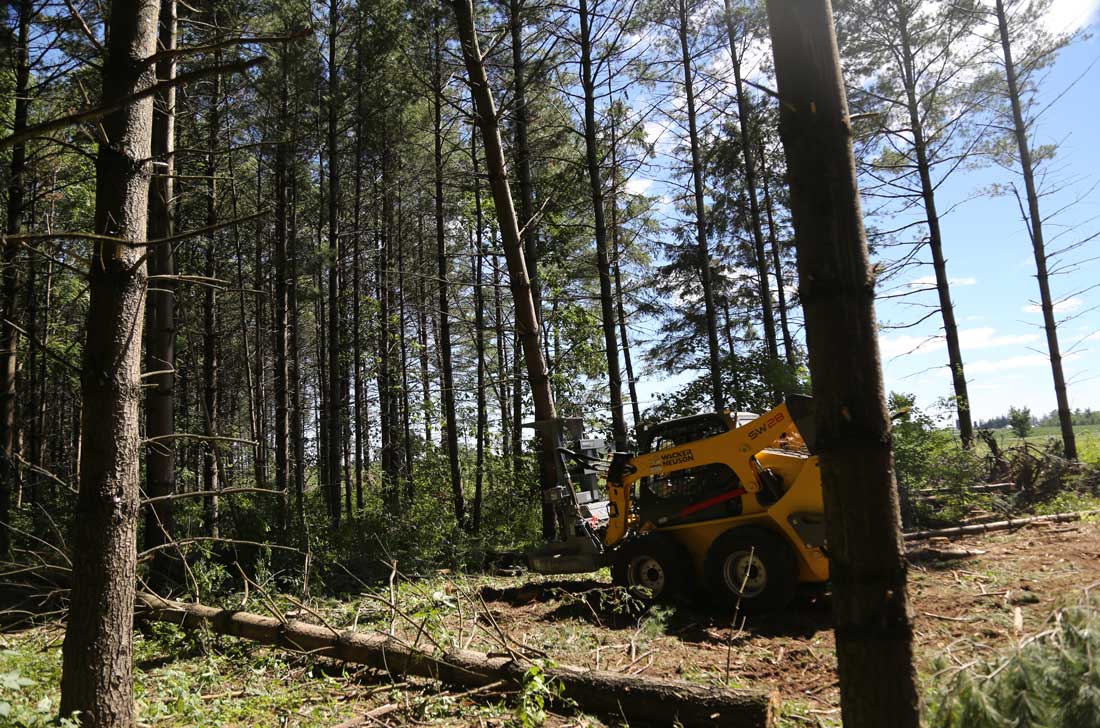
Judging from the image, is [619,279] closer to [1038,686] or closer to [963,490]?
[963,490]

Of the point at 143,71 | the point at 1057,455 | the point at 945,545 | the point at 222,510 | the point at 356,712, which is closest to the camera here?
the point at 143,71

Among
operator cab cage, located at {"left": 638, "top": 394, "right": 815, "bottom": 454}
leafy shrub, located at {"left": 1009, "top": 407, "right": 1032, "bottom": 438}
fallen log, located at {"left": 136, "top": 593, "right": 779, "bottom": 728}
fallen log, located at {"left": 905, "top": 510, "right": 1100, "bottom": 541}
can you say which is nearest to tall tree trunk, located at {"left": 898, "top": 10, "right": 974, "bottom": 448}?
leafy shrub, located at {"left": 1009, "top": 407, "right": 1032, "bottom": 438}

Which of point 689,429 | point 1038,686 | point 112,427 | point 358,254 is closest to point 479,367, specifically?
point 358,254

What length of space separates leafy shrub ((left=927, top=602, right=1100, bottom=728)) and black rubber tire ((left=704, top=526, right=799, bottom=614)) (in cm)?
340

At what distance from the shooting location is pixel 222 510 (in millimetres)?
14938

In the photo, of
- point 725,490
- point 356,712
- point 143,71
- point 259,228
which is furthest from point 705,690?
point 259,228

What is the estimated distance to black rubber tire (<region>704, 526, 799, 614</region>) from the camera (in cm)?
655

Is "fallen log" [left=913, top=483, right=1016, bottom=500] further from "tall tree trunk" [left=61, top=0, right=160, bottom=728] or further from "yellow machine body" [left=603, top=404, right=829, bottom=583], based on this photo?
"tall tree trunk" [left=61, top=0, right=160, bottom=728]

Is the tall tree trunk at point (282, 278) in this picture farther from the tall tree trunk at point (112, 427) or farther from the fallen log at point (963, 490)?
the fallen log at point (963, 490)

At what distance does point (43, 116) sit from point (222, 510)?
9.08m

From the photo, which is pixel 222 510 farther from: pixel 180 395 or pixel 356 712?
pixel 356 712

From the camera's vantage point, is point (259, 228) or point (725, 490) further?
point (259, 228)

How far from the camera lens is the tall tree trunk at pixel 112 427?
336cm

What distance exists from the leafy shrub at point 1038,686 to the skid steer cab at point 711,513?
3228 millimetres
